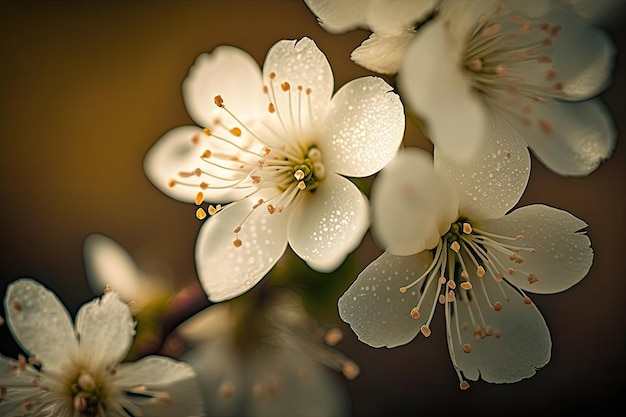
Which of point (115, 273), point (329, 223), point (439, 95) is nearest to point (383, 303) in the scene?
point (329, 223)

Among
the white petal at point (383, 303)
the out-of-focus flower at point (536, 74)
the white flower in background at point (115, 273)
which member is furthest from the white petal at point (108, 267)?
the out-of-focus flower at point (536, 74)

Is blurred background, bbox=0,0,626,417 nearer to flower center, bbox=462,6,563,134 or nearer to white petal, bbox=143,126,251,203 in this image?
white petal, bbox=143,126,251,203

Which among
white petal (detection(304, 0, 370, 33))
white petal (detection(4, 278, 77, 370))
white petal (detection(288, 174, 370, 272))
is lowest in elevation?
white petal (detection(288, 174, 370, 272))

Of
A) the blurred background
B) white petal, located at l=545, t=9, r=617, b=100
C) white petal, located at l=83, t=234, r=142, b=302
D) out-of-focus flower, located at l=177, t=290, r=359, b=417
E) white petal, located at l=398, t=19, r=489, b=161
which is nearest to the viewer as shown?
white petal, located at l=398, t=19, r=489, b=161

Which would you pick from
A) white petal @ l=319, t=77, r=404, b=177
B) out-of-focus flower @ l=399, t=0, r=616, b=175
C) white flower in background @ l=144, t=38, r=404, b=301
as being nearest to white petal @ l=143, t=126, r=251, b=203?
white flower in background @ l=144, t=38, r=404, b=301

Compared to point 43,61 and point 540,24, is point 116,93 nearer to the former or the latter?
point 43,61

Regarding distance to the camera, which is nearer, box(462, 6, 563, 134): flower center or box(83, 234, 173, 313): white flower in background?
box(462, 6, 563, 134): flower center
